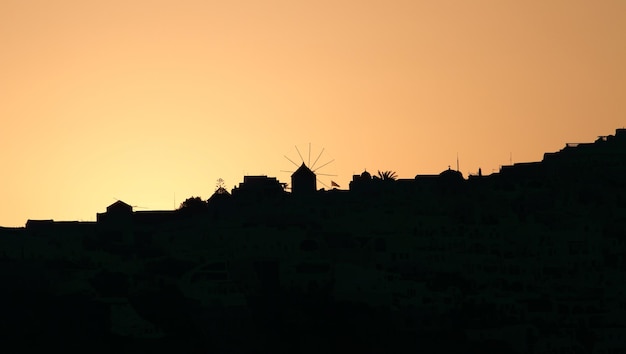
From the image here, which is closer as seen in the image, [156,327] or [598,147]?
[156,327]

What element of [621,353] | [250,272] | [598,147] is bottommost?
[621,353]

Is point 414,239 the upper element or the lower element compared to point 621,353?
upper

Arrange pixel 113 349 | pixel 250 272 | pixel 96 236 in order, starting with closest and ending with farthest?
pixel 113 349 → pixel 250 272 → pixel 96 236

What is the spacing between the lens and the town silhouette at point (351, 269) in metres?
115

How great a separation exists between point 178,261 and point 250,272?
22.0 feet

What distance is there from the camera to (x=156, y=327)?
115 metres

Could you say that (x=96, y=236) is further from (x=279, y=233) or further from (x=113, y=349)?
(x=113, y=349)

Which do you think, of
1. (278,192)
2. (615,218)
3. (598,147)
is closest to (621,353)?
(615,218)

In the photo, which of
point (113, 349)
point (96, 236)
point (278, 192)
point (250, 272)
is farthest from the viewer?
point (278, 192)

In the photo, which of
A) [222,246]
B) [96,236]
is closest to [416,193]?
[222,246]

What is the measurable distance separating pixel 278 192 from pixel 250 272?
20406 millimetres

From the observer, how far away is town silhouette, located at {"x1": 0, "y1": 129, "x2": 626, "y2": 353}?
115m

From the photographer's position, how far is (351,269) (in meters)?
122

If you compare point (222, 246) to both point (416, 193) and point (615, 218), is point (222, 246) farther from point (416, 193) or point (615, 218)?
point (615, 218)
